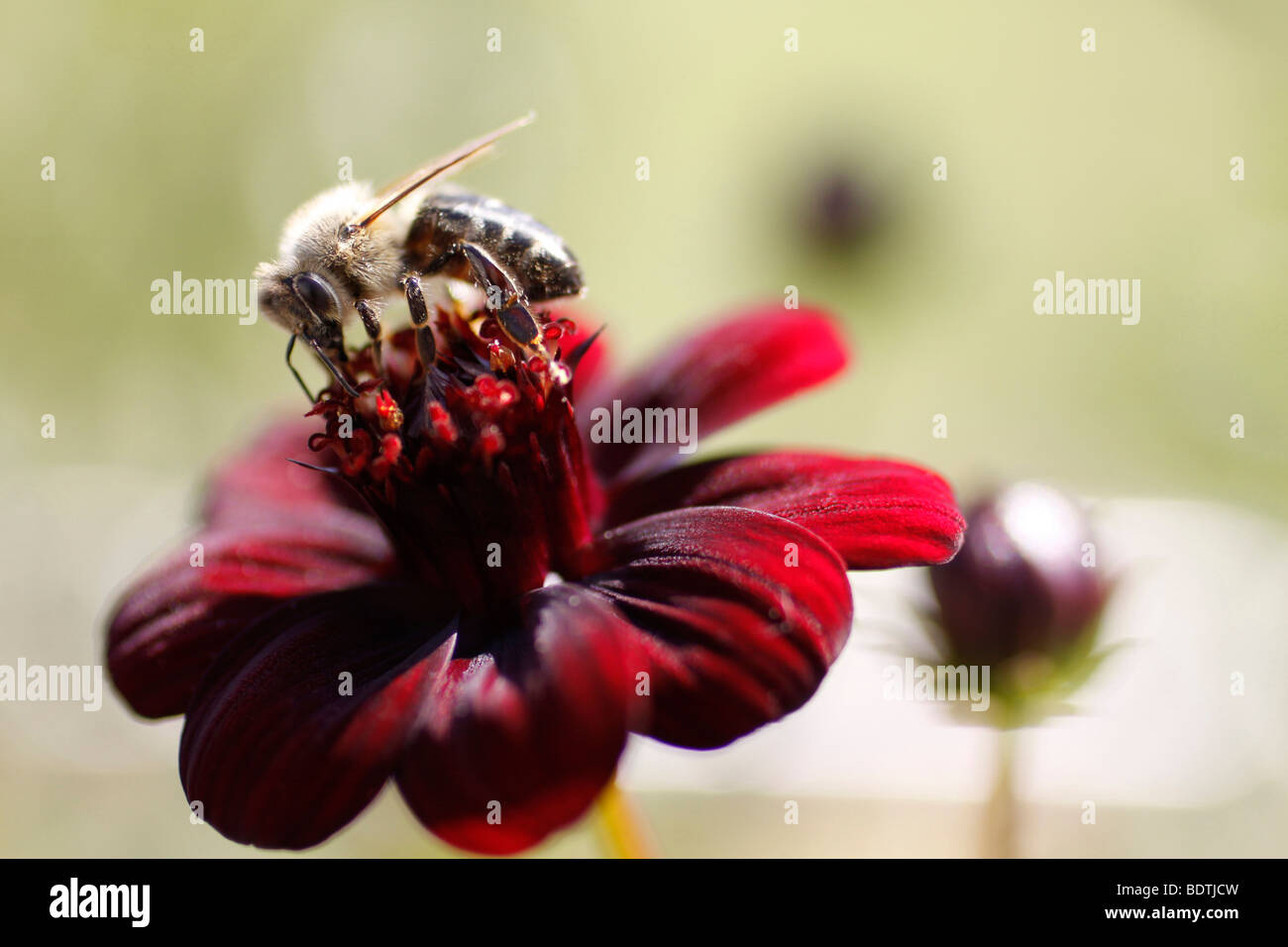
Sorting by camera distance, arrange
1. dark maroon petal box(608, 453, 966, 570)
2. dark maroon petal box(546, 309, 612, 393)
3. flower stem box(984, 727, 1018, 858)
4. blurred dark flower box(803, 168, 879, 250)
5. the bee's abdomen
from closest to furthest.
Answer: dark maroon petal box(608, 453, 966, 570)
the bee's abdomen
flower stem box(984, 727, 1018, 858)
dark maroon petal box(546, 309, 612, 393)
blurred dark flower box(803, 168, 879, 250)

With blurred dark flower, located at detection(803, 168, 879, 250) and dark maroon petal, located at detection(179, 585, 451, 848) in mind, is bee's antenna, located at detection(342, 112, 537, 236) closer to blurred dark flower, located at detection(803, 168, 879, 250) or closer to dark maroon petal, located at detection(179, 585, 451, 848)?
dark maroon petal, located at detection(179, 585, 451, 848)

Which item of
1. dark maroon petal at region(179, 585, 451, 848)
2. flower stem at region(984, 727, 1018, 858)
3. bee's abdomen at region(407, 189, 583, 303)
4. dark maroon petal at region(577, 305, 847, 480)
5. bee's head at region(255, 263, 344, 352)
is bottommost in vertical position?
flower stem at region(984, 727, 1018, 858)

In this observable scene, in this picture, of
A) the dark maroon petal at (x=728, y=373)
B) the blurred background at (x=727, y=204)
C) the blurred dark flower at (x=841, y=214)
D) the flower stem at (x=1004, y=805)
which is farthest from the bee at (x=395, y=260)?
the blurred dark flower at (x=841, y=214)

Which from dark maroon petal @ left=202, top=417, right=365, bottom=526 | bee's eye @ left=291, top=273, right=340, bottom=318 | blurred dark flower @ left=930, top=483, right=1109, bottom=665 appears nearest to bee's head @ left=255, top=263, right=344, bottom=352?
bee's eye @ left=291, top=273, right=340, bottom=318

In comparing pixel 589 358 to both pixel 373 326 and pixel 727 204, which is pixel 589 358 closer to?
pixel 373 326

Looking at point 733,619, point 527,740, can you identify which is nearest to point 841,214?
point 733,619

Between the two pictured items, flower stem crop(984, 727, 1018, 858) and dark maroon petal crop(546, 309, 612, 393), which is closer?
flower stem crop(984, 727, 1018, 858)
